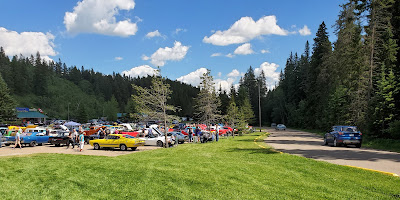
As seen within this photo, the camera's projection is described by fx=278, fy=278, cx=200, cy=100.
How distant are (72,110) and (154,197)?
481 feet

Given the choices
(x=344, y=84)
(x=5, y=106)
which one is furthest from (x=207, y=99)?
(x=5, y=106)

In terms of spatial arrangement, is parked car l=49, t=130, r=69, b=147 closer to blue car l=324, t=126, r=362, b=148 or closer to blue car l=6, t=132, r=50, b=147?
blue car l=6, t=132, r=50, b=147

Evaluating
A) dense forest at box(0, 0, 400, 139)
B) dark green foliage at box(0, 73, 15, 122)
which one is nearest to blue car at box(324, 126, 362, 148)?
dense forest at box(0, 0, 400, 139)

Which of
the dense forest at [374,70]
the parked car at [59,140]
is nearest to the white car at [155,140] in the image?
the parked car at [59,140]

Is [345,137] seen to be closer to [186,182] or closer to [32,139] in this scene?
[186,182]

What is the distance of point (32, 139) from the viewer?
25062mm

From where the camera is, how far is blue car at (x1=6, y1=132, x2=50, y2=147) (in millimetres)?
24742

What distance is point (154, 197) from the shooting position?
7059mm

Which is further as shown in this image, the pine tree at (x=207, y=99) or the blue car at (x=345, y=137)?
the pine tree at (x=207, y=99)

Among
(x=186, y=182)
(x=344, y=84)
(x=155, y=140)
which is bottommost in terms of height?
(x=155, y=140)

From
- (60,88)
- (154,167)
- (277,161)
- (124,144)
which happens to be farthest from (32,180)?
(60,88)

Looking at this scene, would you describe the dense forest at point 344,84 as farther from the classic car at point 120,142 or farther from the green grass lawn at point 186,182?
the green grass lawn at point 186,182

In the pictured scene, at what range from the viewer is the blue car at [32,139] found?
24.7m

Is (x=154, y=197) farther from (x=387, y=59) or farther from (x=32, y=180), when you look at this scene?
(x=387, y=59)
